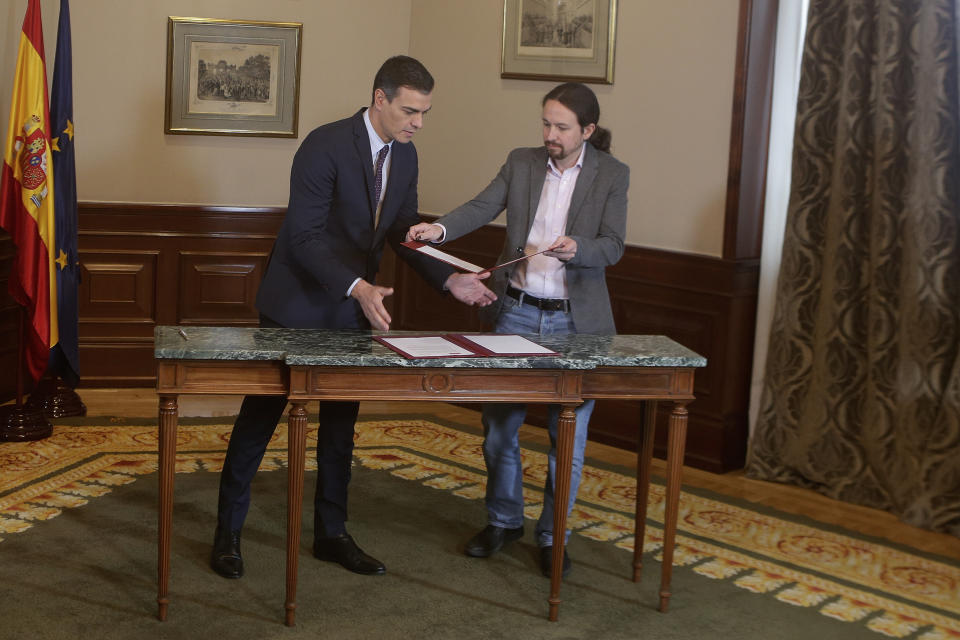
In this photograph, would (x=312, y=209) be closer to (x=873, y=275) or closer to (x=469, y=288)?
(x=469, y=288)

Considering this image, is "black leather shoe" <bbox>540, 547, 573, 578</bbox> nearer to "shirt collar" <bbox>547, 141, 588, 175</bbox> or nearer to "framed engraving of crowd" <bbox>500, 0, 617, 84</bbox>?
"shirt collar" <bbox>547, 141, 588, 175</bbox>


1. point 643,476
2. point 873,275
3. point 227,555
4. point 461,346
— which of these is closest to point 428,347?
point 461,346

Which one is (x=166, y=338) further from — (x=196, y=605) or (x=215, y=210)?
(x=215, y=210)

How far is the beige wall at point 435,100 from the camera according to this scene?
5.51 meters

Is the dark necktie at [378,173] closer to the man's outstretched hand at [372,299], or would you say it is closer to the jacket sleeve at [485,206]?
the jacket sleeve at [485,206]

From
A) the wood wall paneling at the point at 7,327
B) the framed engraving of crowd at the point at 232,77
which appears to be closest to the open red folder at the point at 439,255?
the wood wall paneling at the point at 7,327

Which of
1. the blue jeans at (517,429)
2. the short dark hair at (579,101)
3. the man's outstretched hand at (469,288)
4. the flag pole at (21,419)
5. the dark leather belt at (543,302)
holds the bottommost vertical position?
the flag pole at (21,419)

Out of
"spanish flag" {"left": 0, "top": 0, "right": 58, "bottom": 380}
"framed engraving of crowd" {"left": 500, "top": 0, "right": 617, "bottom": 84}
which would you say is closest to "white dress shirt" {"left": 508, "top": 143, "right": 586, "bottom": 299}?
"framed engraving of crowd" {"left": 500, "top": 0, "right": 617, "bottom": 84}

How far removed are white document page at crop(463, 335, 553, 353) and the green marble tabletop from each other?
5 centimetres

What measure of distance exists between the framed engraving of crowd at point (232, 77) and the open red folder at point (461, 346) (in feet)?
10.8

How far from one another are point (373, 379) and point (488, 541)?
105 centimetres

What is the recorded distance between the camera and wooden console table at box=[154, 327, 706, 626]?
3.35m

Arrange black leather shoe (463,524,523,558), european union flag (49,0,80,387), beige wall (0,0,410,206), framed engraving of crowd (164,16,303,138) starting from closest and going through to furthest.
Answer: black leather shoe (463,524,523,558) → european union flag (49,0,80,387) → beige wall (0,0,410,206) → framed engraving of crowd (164,16,303,138)

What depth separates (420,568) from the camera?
404 centimetres
